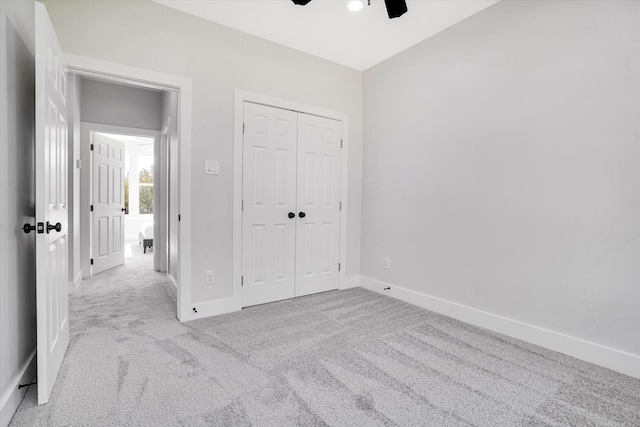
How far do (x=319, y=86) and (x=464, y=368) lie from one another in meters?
3.03

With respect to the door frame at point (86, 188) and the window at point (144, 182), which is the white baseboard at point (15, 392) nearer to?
the door frame at point (86, 188)

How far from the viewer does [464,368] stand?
199 centimetres

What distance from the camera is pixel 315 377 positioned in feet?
6.12

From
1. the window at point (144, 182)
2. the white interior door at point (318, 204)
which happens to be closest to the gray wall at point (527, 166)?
the white interior door at point (318, 204)

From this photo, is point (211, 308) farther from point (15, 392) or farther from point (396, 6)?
point (396, 6)

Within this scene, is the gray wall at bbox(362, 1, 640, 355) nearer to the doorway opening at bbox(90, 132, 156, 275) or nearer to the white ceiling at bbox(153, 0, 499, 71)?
the white ceiling at bbox(153, 0, 499, 71)

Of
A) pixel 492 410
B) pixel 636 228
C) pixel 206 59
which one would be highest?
pixel 206 59

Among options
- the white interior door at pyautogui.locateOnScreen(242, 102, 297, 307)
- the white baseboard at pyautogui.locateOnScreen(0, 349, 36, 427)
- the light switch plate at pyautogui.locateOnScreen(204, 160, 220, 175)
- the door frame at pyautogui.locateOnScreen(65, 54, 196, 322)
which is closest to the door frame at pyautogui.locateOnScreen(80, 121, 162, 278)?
the door frame at pyautogui.locateOnScreen(65, 54, 196, 322)

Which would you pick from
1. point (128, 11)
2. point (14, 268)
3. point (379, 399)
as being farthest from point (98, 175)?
point (379, 399)

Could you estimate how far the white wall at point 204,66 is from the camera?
2.34 metres

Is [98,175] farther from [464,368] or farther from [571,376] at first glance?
[571,376]

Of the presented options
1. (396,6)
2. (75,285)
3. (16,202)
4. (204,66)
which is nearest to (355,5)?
(396,6)

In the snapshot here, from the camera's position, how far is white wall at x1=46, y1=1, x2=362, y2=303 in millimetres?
2340

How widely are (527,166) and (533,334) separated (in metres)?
1.29
